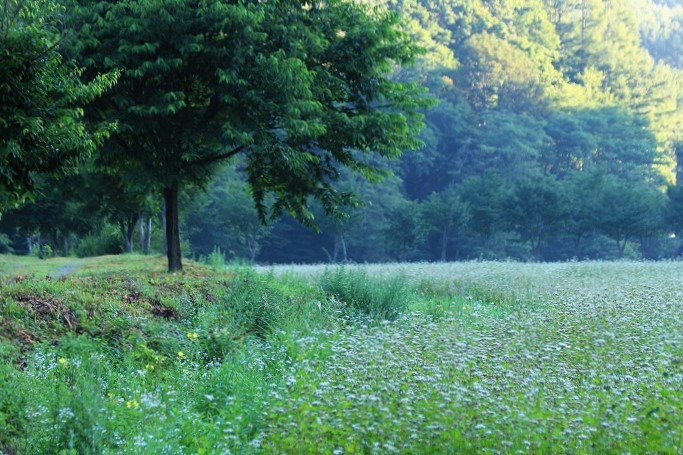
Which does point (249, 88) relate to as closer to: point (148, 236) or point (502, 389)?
point (502, 389)

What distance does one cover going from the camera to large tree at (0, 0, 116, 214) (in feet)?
27.8

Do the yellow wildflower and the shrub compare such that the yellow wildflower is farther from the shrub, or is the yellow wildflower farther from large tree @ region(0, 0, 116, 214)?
the shrub

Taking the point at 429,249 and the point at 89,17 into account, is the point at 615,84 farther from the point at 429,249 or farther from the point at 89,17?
the point at 89,17

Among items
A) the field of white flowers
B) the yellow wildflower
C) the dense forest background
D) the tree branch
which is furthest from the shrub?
the dense forest background

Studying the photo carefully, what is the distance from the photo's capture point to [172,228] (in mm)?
17281

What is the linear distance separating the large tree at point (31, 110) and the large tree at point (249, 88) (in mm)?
4218

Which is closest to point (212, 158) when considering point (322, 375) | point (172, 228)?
point (172, 228)

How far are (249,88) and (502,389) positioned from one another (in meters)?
10.5

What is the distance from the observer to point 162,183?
623 inches

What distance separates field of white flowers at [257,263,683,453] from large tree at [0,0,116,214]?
395 centimetres

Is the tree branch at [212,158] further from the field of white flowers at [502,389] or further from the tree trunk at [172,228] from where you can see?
the field of white flowers at [502,389]

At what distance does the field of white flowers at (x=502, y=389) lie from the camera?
557 cm

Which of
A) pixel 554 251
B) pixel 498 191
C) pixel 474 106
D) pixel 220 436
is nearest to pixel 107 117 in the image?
pixel 220 436

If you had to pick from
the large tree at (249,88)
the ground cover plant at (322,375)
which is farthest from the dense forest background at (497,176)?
the ground cover plant at (322,375)
